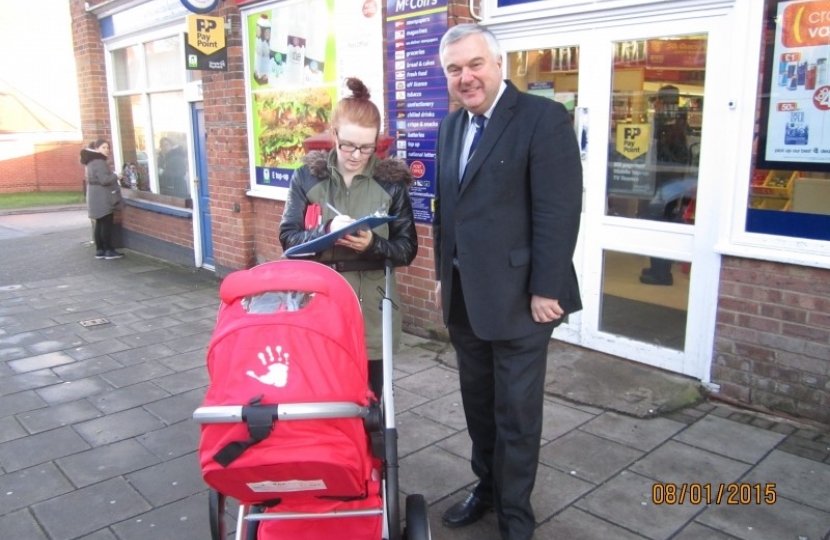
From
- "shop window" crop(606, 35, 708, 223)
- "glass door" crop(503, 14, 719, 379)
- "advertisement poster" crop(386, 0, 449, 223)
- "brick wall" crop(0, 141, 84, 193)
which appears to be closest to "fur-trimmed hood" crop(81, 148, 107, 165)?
"advertisement poster" crop(386, 0, 449, 223)

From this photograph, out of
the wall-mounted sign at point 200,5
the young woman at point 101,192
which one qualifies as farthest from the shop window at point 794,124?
the young woman at point 101,192

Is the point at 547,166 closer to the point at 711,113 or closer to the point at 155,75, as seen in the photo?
the point at 711,113

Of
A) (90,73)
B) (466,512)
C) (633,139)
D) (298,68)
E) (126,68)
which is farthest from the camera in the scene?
(90,73)

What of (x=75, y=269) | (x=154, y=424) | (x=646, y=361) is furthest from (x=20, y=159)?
(x=646, y=361)

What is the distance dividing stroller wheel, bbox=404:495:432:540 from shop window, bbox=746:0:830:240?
286cm

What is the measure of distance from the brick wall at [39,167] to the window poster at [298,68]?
66.3ft

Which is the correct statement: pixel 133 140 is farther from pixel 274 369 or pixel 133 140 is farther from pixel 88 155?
pixel 274 369

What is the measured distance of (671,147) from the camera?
468 centimetres

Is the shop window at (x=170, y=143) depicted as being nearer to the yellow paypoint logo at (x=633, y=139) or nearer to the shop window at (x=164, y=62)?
the shop window at (x=164, y=62)

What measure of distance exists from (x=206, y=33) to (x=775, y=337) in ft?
20.6

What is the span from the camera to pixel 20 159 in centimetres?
2450

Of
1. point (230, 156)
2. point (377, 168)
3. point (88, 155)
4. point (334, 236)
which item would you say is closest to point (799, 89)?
point (377, 168)
